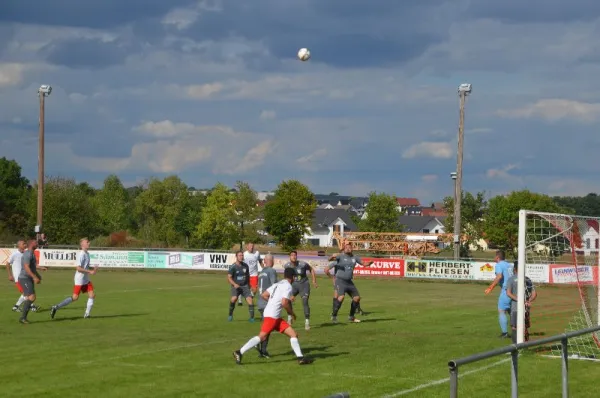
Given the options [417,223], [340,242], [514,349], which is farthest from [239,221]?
[514,349]

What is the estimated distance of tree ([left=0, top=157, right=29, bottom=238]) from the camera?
10544 centimetres

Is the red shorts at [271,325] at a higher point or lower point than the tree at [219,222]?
lower

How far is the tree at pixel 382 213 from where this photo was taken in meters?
106

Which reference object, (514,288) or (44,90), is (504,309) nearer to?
(514,288)

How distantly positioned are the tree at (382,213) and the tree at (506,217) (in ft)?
47.1

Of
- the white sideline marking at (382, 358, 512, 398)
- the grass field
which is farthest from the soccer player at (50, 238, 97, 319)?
the white sideline marking at (382, 358, 512, 398)

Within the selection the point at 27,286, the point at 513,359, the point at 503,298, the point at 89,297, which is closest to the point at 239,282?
the point at 89,297

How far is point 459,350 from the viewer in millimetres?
20359

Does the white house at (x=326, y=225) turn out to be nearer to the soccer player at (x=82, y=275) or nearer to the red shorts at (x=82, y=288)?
the red shorts at (x=82, y=288)

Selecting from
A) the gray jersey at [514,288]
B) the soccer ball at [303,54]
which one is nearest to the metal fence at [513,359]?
the gray jersey at [514,288]

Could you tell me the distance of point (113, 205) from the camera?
15000 cm

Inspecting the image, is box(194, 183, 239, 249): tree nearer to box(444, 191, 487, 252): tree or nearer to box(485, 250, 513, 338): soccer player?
box(444, 191, 487, 252): tree

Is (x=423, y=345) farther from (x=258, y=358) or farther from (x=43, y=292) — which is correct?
(x=43, y=292)

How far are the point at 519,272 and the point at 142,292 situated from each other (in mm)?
21878
